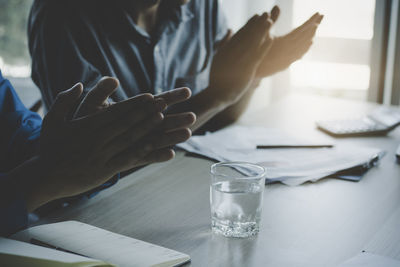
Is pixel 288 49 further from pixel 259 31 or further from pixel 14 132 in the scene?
pixel 14 132

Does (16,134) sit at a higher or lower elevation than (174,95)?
lower

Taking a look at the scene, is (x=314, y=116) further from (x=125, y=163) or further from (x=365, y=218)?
(x=125, y=163)

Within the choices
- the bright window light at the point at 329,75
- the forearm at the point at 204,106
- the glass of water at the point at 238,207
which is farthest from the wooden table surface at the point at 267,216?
the bright window light at the point at 329,75

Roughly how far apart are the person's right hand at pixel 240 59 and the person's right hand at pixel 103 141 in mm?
573

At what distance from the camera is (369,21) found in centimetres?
258

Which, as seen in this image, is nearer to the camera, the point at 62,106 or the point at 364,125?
the point at 62,106

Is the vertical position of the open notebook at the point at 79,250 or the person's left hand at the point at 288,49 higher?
the person's left hand at the point at 288,49

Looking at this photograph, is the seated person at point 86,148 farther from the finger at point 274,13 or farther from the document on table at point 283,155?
the finger at point 274,13

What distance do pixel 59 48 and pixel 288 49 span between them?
67cm

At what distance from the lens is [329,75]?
292 cm

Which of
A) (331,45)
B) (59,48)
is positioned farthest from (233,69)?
(331,45)

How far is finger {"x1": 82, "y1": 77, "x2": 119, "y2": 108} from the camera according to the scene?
2.38 feet

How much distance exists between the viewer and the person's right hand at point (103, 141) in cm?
69

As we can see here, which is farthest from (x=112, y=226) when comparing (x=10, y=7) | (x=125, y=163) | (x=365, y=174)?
(x=10, y=7)
